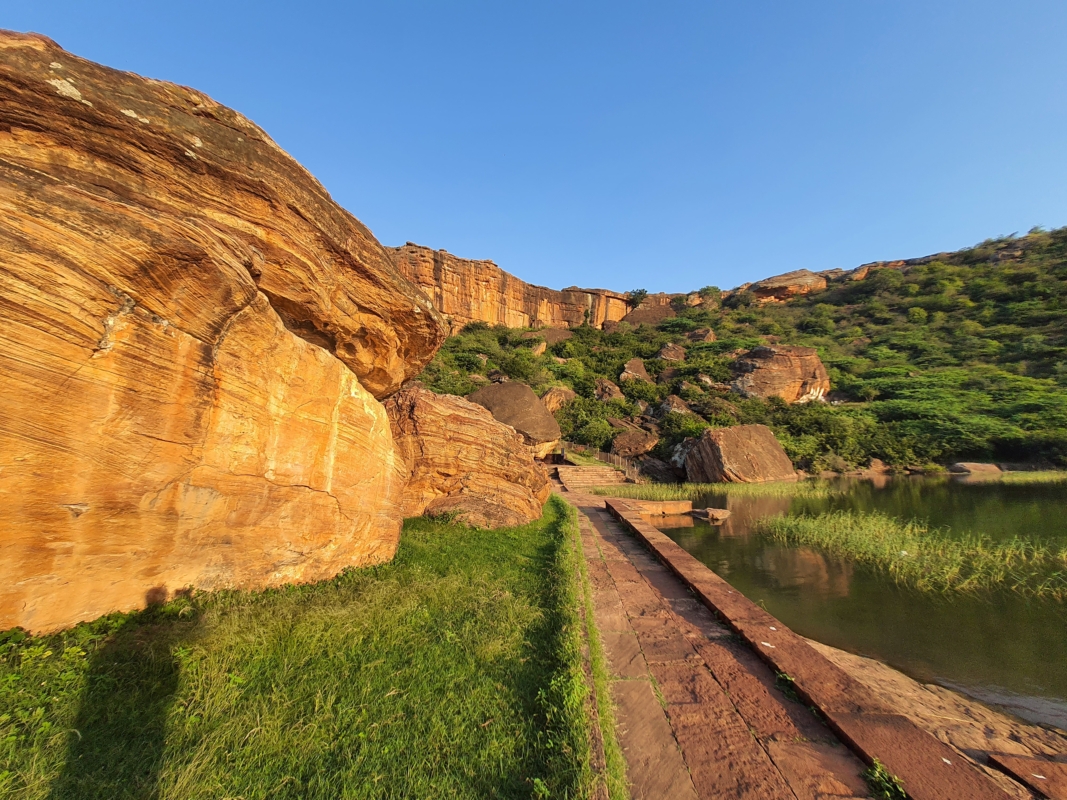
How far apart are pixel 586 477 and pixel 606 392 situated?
43.5ft

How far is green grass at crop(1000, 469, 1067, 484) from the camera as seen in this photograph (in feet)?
54.3

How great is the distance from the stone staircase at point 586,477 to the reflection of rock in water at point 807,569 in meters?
8.71

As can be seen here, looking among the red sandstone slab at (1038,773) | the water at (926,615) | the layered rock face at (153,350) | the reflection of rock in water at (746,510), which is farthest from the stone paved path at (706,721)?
the reflection of rock in water at (746,510)

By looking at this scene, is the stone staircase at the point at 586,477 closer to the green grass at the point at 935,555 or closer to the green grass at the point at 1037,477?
the green grass at the point at 935,555

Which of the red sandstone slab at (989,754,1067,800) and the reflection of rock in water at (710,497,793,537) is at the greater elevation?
Result: the reflection of rock in water at (710,497,793,537)

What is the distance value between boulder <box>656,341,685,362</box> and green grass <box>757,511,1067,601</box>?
2921 cm

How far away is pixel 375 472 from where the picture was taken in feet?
17.7

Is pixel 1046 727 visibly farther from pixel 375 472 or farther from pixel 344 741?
pixel 375 472

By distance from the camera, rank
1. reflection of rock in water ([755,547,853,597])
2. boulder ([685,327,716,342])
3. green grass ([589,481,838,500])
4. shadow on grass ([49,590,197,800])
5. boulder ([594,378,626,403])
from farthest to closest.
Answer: boulder ([685,327,716,342]) → boulder ([594,378,626,403]) → green grass ([589,481,838,500]) → reflection of rock in water ([755,547,853,597]) → shadow on grass ([49,590,197,800])

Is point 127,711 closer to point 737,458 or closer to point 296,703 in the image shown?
point 296,703

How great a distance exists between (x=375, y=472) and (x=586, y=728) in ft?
12.5

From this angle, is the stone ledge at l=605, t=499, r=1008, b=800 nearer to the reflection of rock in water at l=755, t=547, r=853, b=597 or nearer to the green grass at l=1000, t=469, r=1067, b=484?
the reflection of rock in water at l=755, t=547, r=853, b=597

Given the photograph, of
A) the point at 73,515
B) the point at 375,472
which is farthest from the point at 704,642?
the point at 73,515

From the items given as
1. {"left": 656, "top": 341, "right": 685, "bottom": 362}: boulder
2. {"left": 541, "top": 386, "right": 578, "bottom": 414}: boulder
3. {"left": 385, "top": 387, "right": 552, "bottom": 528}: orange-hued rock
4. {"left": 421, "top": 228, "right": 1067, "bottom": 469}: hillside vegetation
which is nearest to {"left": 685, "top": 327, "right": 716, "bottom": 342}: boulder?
{"left": 421, "top": 228, "right": 1067, "bottom": 469}: hillside vegetation
